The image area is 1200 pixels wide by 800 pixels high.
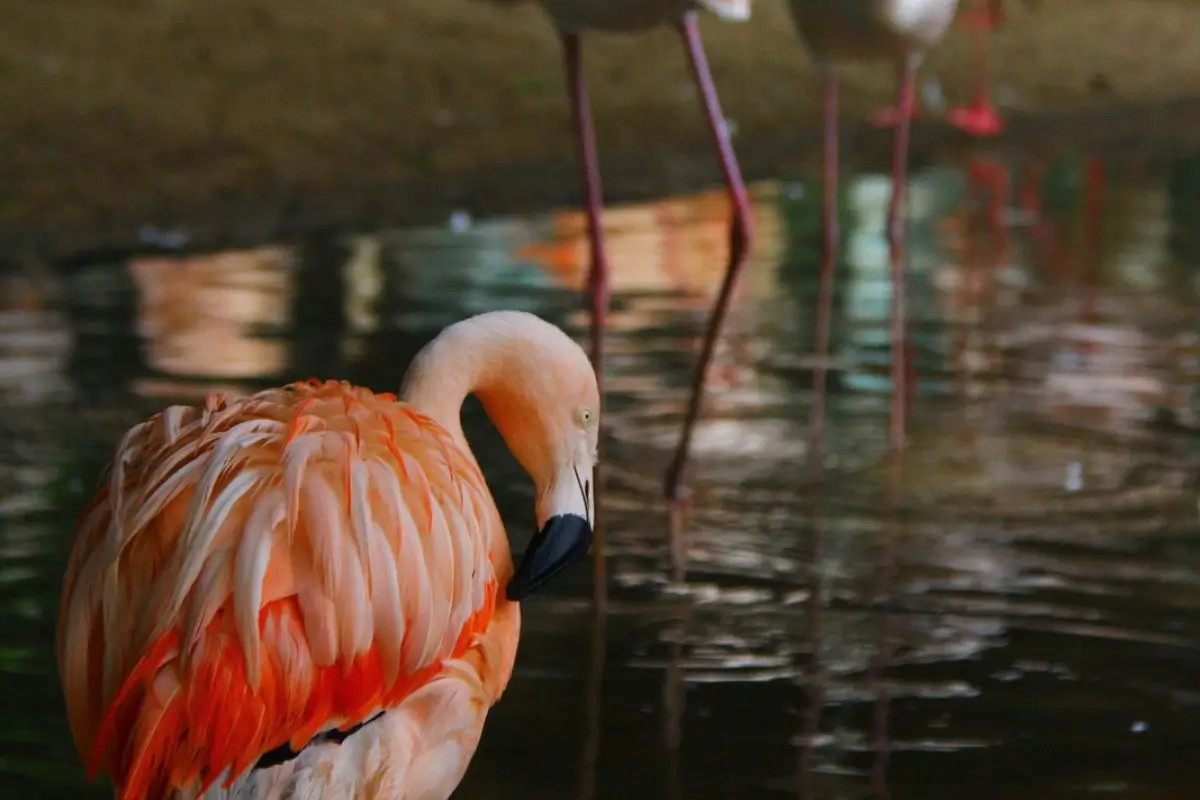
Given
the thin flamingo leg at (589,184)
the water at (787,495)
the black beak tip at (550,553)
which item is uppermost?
the thin flamingo leg at (589,184)

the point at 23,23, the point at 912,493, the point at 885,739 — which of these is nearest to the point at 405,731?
the point at 885,739

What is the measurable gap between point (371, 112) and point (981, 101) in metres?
3.52

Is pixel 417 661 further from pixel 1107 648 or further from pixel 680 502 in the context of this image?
pixel 680 502

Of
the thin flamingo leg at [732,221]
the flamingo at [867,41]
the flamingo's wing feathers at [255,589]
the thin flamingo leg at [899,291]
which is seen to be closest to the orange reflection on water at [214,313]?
the thin flamingo leg at [732,221]

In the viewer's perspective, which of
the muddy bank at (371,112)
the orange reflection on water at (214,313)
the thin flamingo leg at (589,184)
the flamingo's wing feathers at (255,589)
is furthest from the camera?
the muddy bank at (371,112)

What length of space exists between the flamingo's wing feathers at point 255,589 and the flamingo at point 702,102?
7.23 ft

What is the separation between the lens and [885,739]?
286 cm

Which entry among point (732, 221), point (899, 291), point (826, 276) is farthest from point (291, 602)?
point (826, 276)

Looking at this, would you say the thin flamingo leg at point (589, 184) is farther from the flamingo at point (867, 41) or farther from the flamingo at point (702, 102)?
the flamingo at point (867, 41)

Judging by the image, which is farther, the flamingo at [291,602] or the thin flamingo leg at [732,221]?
the thin flamingo leg at [732,221]

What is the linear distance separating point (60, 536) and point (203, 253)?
11.1 ft

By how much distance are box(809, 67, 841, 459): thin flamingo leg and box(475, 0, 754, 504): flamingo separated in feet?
0.90

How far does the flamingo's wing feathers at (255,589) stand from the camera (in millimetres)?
2145

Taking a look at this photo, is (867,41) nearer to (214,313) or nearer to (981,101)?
(214,313)
